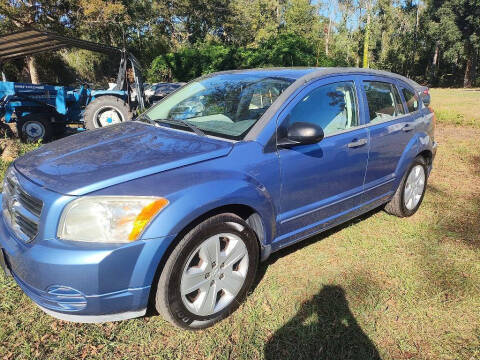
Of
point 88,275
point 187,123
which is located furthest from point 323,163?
point 88,275

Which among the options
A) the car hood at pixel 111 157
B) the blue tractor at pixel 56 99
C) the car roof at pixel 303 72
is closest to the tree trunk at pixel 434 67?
the blue tractor at pixel 56 99

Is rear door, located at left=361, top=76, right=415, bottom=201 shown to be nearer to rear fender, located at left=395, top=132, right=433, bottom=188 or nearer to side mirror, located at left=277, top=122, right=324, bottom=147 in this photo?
rear fender, located at left=395, top=132, right=433, bottom=188

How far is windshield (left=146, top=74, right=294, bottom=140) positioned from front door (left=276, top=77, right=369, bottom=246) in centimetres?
26

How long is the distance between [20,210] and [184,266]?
1.04 metres

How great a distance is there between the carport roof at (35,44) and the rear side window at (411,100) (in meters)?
6.74

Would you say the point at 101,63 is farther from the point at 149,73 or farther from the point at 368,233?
the point at 368,233

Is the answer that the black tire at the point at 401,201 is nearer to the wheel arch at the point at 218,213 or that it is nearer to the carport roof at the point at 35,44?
the wheel arch at the point at 218,213

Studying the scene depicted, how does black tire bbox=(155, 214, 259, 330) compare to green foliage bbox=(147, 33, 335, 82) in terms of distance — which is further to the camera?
green foliage bbox=(147, 33, 335, 82)

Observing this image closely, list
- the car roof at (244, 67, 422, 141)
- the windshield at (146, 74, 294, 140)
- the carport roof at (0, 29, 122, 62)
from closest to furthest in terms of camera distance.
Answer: the car roof at (244, 67, 422, 141)
the windshield at (146, 74, 294, 140)
the carport roof at (0, 29, 122, 62)

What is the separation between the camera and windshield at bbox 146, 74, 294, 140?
2.84 metres

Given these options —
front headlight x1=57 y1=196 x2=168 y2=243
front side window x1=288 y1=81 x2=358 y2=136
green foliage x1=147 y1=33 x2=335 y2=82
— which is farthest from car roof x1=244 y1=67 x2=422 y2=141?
green foliage x1=147 y1=33 x2=335 y2=82

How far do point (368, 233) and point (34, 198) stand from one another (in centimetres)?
304

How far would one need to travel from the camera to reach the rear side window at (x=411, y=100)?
13.3 ft

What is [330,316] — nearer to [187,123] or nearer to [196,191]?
[196,191]
